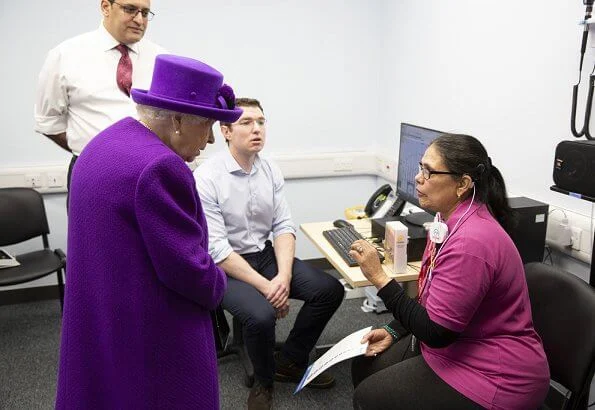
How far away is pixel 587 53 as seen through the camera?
6.64 ft

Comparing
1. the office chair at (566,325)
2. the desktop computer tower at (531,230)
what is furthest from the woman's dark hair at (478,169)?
the desktop computer tower at (531,230)

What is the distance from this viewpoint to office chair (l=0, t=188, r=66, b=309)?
306 centimetres

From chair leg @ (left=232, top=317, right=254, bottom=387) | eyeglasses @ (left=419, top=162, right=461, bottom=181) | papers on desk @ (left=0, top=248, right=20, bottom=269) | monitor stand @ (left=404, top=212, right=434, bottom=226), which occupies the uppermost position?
eyeglasses @ (left=419, top=162, right=461, bottom=181)

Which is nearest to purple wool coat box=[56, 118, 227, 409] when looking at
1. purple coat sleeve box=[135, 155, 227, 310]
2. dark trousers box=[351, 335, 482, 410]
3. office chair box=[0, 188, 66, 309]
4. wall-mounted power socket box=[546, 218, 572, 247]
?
purple coat sleeve box=[135, 155, 227, 310]

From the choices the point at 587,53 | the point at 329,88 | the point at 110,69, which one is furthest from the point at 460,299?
the point at 329,88

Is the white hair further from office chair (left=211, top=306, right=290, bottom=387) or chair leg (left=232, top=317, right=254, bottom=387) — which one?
chair leg (left=232, top=317, right=254, bottom=387)

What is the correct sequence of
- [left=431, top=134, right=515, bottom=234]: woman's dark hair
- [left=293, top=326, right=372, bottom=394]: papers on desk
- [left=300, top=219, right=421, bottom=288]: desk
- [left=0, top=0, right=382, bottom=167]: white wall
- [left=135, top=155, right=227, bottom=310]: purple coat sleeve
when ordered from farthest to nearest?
1. [left=0, top=0, right=382, bottom=167]: white wall
2. [left=300, top=219, right=421, bottom=288]: desk
3. [left=293, top=326, right=372, bottom=394]: papers on desk
4. [left=431, top=134, right=515, bottom=234]: woman's dark hair
5. [left=135, top=155, right=227, bottom=310]: purple coat sleeve

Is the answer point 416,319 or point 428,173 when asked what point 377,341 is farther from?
point 428,173

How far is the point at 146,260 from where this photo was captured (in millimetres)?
1230

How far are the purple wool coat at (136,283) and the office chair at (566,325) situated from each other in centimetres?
101

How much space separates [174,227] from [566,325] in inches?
46.4

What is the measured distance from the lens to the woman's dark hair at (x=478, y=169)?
5.20ft

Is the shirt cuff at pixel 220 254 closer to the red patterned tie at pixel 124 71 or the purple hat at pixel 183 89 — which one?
→ the red patterned tie at pixel 124 71

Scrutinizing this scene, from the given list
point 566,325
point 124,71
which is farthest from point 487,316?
point 124,71
